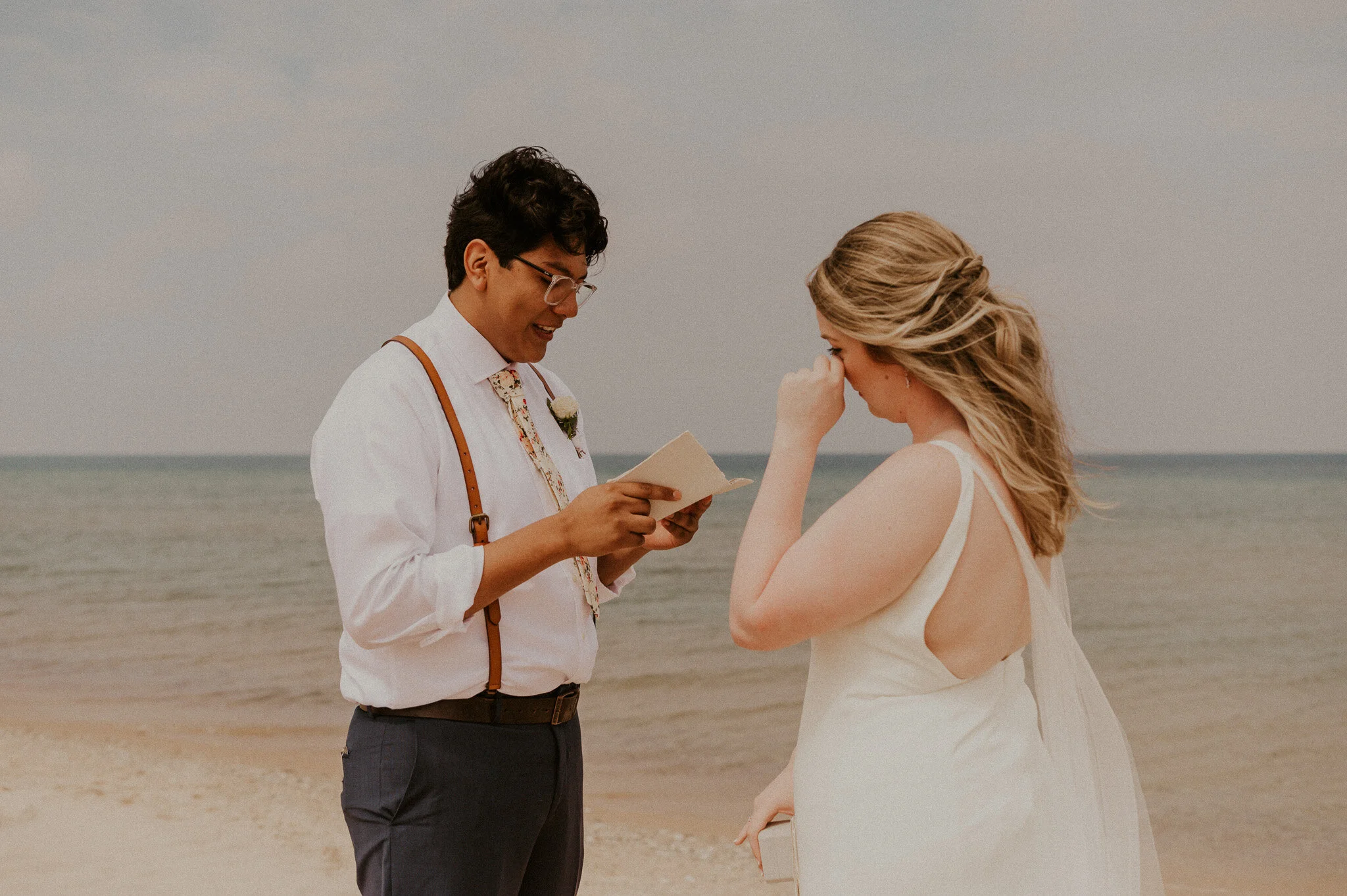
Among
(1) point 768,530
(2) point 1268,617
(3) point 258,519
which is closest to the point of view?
(1) point 768,530

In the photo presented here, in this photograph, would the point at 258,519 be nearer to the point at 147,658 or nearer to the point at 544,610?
the point at 147,658

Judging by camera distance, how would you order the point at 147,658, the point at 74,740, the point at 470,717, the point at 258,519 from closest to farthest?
the point at 470,717, the point at 74,740, the point at 147,658, the point at 258,519

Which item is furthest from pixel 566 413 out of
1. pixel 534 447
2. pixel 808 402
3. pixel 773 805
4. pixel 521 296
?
pixel 773 805

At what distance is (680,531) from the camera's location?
269 centimetres

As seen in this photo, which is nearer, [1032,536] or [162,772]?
[1032,536]

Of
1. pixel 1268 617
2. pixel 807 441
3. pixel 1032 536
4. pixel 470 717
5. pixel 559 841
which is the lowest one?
pixel 1268 617

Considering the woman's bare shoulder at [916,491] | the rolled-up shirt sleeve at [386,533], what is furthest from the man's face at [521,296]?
the woman's bare shoulder at [916,491]

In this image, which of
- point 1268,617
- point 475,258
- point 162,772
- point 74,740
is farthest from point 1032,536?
point 1268,617

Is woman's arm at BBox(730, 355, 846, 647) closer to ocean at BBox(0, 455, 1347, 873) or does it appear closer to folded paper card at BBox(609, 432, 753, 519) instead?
folded paper card at BBox(609, 432, 753, 519)

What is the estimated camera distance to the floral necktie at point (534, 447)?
2.56 m

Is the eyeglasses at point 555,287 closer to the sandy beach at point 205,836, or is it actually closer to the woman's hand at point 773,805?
the woman's hand at point 773,805

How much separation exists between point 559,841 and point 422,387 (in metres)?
1.17

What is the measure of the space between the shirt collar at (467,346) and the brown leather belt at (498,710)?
29.8 inches

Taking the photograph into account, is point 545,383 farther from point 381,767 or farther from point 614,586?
point 381,767
